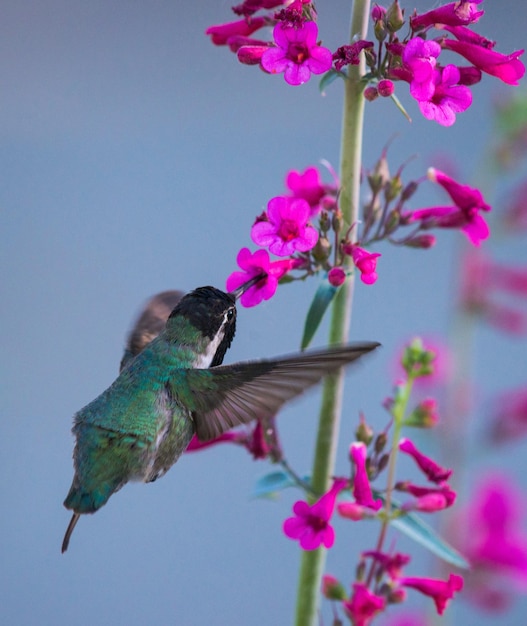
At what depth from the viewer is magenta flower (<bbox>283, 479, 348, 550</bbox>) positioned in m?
1.39

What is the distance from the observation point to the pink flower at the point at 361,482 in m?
1.42

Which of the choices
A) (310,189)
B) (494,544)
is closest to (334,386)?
(310,189)

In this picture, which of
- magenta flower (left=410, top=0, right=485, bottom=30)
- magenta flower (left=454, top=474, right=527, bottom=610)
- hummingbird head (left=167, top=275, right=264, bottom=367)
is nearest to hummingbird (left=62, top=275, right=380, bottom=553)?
hummingbird head (left=167, top=275, right=264, bottom=367)

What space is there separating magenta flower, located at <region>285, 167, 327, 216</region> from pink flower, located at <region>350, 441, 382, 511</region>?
483mm

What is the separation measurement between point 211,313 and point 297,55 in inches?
17.1

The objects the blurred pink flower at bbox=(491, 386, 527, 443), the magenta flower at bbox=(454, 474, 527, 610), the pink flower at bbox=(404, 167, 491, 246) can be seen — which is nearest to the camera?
the pink flower at bbox=(404, 167, 491, 246)

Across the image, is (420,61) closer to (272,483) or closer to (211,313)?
(211,313)

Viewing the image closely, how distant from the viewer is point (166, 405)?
1494mm

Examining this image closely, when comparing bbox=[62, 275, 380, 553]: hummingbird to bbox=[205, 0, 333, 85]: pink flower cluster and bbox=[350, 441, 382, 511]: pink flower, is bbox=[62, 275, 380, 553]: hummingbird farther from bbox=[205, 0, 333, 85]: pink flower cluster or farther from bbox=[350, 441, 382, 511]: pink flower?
bbox=[205, 0, 333, 85]: pink flower cluster

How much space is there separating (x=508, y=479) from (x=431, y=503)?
866mm

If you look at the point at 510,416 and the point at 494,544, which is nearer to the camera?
the point at 494,544

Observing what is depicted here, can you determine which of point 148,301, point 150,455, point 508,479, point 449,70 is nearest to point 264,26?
point 449,70

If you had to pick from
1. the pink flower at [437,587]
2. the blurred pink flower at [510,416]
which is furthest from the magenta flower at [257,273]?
the blurred pink flower at [510,416]

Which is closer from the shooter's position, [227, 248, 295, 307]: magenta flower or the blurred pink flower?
[227, 248, 295, 307]: magenta flower
